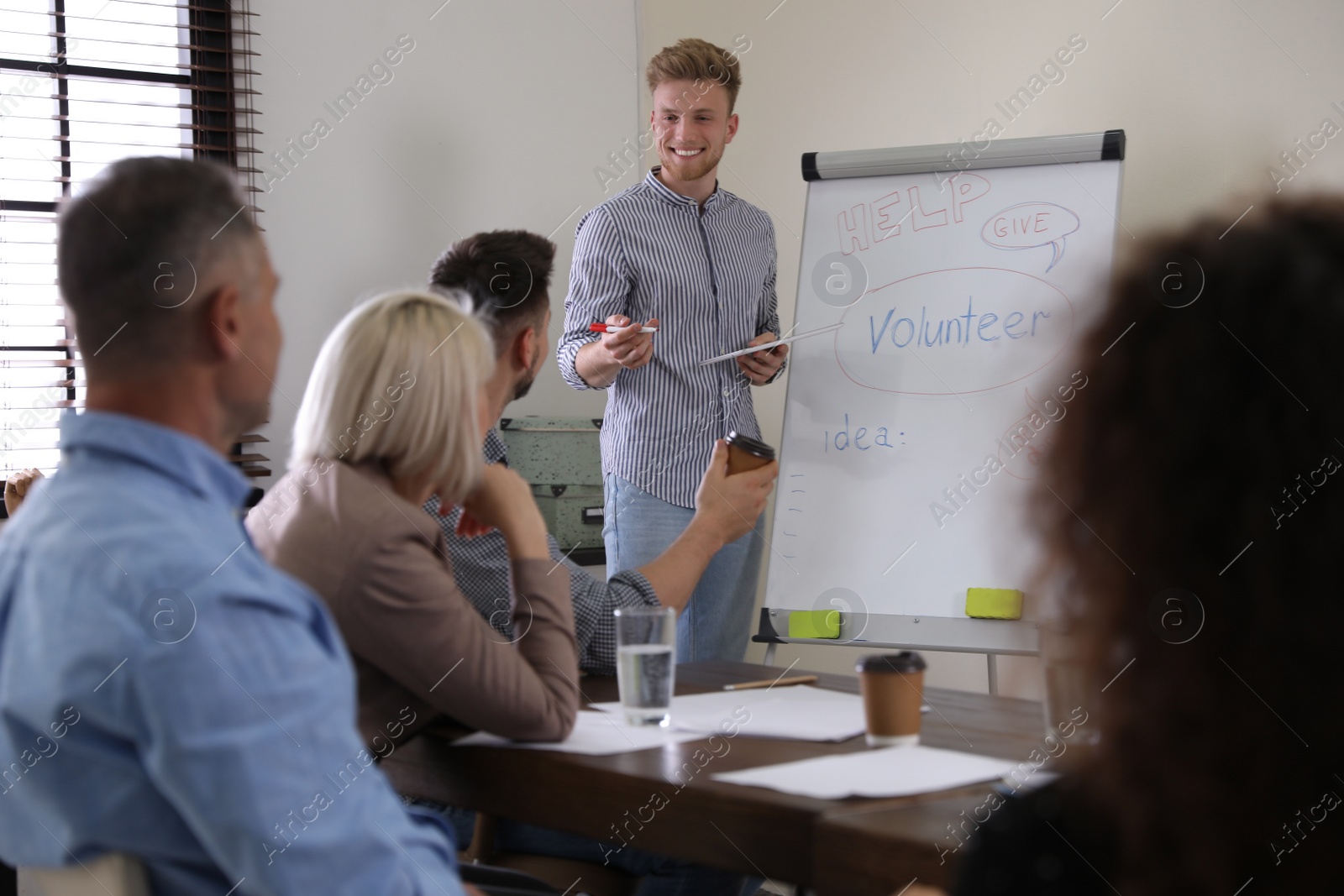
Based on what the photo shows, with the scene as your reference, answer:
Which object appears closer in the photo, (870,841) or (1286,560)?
(1286,560)

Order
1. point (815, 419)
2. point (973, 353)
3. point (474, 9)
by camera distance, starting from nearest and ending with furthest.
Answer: point (973, 353), point (815, 419), point (474, 9)

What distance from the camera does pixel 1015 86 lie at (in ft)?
9.39

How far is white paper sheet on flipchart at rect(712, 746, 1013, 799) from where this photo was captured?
40.2 inches

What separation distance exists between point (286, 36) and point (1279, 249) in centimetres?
311

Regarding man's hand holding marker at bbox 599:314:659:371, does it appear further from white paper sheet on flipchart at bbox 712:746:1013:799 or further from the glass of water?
white paper sheet on flipchart at bbox 712:746:1013:799

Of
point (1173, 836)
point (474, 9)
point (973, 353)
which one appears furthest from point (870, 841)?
point (474, 9)

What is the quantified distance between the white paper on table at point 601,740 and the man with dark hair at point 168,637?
0.30 m

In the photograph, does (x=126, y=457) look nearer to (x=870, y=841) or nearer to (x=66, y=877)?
(x=66, y=877)

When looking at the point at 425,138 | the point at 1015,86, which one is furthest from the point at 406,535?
the point at 425,138

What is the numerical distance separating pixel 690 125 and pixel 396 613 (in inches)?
66.7

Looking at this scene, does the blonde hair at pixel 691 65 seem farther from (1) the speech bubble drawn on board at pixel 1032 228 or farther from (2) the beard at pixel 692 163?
(1) the speech bubble drawn on board at pixel 1032 228

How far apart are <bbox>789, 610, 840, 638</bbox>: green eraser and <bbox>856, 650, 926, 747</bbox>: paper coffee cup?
1177 mm

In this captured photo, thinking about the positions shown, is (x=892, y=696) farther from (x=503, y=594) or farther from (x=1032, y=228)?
(x=1032, y=228)

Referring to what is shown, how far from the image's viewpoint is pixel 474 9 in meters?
3.44
